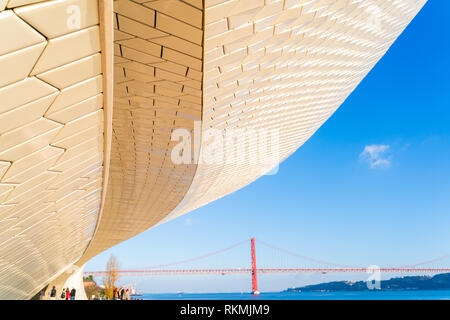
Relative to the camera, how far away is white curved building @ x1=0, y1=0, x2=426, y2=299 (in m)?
2.26

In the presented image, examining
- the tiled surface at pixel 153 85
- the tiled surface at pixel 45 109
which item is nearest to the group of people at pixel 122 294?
the tiled surface at pixel 153 85

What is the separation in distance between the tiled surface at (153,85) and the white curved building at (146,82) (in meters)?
0.01

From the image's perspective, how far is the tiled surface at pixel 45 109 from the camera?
6.43ft

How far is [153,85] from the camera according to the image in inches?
156

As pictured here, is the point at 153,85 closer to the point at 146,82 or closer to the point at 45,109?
the point at 146,82

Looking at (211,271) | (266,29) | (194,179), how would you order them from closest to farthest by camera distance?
(266,29) < (194,179) < (211,271)

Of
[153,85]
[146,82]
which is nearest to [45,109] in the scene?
[146,82]

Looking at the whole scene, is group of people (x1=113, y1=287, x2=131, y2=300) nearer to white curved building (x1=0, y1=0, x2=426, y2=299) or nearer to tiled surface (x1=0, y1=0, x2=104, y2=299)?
white curved building (x1=0, y1=0, x2=426, y2=299)

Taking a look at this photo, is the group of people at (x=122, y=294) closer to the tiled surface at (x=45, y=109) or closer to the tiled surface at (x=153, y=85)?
the tiled surface at (x=153, y=85)

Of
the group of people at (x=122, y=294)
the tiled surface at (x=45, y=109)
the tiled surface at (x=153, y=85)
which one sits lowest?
the group of people at (x=122, y=294)

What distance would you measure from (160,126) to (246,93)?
1.34 m

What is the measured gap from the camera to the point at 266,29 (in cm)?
360
